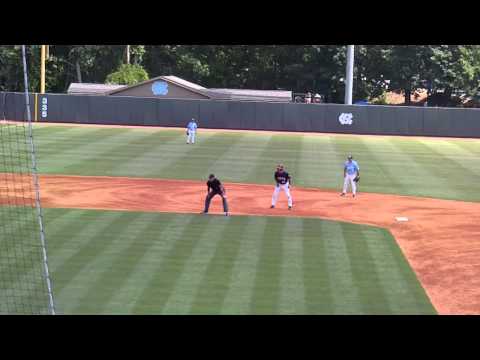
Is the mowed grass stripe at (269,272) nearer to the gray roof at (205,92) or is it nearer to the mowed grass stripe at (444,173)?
the mowed grass stripe at (444,173)

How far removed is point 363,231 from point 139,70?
51.4 metres

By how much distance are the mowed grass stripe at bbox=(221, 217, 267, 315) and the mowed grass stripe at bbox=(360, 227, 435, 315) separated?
119 inches

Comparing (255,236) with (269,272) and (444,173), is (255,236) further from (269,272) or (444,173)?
(444,173)

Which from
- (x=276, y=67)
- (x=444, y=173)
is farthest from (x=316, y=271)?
(x=276, y=67)

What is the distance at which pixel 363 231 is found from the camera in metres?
23.2

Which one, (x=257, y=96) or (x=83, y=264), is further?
(x=257, y=96)

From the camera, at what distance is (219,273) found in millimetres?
17844

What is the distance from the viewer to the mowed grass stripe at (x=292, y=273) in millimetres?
15648

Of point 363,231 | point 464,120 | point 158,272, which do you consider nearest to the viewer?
point 158,272

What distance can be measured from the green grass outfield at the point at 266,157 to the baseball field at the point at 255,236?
0.47 feet

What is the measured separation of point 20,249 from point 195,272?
5.08 metres

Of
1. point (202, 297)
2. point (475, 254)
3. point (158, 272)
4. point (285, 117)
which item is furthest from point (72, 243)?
point (285, 117)
